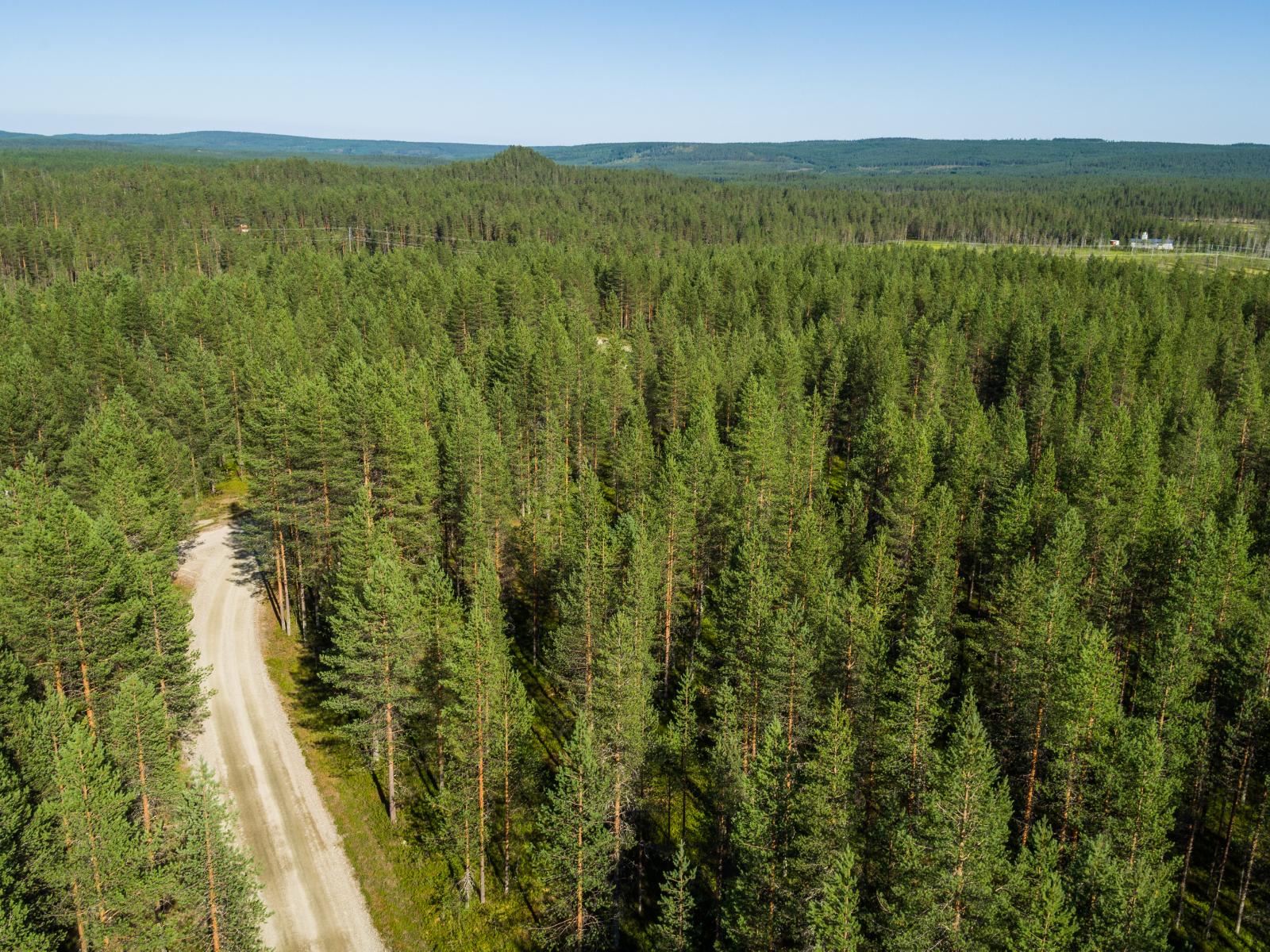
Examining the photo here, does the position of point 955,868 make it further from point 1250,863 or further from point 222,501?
point 222,501

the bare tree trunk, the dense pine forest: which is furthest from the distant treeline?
the bare tree trunk

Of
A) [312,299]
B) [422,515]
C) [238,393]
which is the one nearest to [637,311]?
[312,299]

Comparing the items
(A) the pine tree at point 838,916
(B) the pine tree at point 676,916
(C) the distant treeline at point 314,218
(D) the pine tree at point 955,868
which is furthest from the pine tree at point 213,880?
(C) the distant treeline at point 314,218

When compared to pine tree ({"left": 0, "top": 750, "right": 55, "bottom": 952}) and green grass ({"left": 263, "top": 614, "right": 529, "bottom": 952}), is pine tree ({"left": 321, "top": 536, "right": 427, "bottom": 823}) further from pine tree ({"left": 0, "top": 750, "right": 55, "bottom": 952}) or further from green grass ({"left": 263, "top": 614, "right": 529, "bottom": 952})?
pine tree ({"left": 0, "top": 750, "right": 55, "bottom": 952})

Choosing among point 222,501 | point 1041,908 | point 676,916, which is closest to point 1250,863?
point 1041,908

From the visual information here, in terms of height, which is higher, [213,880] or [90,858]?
[90,858]

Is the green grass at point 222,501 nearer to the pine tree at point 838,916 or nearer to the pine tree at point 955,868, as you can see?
the pine tree at point 838,916
